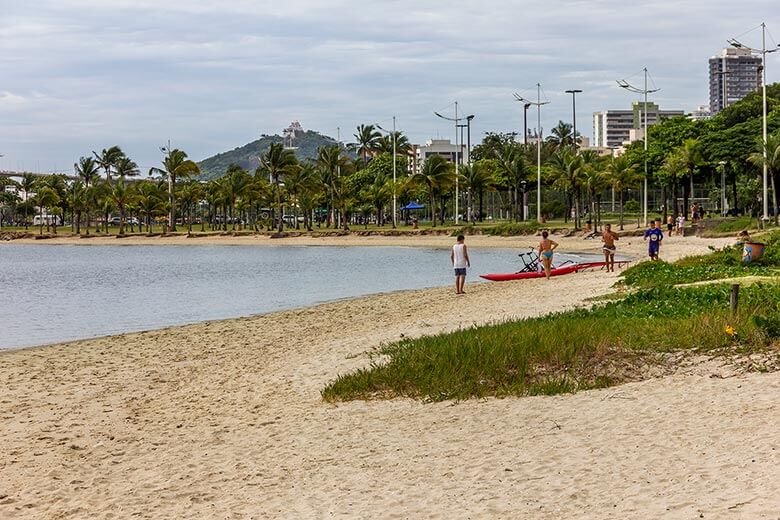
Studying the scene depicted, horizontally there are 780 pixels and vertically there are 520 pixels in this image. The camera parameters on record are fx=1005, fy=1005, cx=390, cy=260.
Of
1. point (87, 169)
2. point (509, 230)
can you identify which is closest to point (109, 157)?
point (87, 169)

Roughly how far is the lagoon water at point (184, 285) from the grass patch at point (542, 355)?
13.3 m

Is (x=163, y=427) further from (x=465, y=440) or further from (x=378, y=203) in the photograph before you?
(x=378, y=203)

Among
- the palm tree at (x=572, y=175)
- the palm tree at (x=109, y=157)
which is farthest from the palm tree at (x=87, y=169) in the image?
the palm tree at (x=572, y=175)

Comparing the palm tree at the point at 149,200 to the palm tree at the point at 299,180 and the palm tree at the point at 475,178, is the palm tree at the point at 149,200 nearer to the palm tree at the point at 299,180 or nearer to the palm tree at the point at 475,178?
the palm tree at the point at 299,180

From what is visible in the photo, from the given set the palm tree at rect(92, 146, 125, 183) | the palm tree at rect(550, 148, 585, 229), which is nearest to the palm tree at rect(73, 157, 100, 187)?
the palm tree at rect(92, 146, 125, 183)

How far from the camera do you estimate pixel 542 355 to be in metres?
12.5

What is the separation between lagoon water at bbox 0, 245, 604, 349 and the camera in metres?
28.8

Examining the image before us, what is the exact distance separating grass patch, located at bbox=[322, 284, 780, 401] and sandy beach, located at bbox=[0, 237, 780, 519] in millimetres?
397

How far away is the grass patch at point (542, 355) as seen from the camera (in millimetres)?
11797

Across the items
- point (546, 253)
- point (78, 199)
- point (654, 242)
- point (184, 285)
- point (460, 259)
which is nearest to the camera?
point (460, 259)

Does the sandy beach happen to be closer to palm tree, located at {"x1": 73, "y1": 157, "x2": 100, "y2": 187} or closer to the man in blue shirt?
the man in blue shirt

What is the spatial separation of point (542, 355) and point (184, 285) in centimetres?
3349

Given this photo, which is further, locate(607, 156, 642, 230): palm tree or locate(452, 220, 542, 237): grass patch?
locate(452, 220, 542, 237): grass patch

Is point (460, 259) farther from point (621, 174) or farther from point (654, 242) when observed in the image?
point (621, 174)
